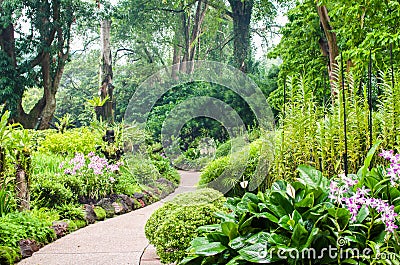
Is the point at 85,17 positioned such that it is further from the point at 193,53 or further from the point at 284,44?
the point at 284,44

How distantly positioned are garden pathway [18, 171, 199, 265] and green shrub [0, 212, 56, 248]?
11 centimetres

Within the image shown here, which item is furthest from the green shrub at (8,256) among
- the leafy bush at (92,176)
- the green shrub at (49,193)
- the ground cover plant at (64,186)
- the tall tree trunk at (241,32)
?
the tall tree trunk at (241,32)

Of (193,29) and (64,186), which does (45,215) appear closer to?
(64,186)

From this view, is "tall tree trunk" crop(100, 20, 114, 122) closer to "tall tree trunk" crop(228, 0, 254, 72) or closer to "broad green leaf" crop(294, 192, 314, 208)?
"tall tree trunk" crop(228, 0, 254, 72)

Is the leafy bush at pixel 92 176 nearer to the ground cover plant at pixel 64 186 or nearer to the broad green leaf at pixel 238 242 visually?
the ground cover plant at pixel 64 186

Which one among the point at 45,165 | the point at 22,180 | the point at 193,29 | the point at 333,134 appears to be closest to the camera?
the point at 333,134

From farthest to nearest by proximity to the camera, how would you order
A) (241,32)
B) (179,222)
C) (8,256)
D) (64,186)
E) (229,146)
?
(241,32) → (229,146) → (64,186) → (8,256) → (179,222)

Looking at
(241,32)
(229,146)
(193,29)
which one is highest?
(193,29)

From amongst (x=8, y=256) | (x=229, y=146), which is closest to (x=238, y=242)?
(x=8, y=256)

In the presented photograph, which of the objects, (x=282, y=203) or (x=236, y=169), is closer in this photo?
(x=282, y=203)

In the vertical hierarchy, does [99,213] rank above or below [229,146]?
below

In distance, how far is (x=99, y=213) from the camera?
4.87m

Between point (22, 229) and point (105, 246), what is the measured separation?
695mm

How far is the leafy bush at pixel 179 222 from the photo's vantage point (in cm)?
286
